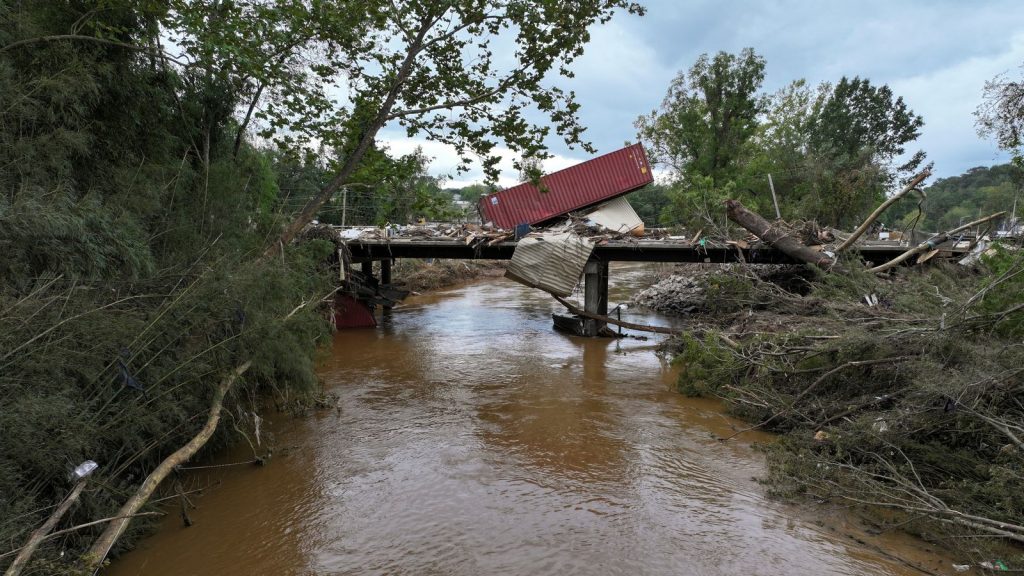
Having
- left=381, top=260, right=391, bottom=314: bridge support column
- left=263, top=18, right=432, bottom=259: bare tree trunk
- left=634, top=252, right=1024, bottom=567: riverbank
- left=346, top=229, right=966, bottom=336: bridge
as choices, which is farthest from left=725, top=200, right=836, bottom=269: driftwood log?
left=381, top=260, right=391, bottom=314: bridge support column

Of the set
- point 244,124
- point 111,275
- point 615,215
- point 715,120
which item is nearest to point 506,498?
point 111,275

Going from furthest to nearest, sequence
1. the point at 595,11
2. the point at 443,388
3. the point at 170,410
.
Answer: the point at 443,388, the point at 595,11, the point at 170,410

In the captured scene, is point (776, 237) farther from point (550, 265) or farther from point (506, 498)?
point (506, 498)

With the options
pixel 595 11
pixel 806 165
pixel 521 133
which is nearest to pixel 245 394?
pixel 521 133

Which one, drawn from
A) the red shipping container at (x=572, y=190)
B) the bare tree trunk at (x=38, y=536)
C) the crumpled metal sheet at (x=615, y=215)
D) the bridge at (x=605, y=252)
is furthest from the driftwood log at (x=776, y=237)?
the bare tree trunk at (x=38, y=536)

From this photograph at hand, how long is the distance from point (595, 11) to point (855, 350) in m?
6.14

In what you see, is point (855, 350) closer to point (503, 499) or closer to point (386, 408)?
point (503, 499)

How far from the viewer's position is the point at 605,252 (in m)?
14.6

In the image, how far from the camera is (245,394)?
6707 mm

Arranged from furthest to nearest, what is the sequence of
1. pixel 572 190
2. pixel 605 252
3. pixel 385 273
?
pixel 385 273 < pixel 572 190 < pixel 605 252

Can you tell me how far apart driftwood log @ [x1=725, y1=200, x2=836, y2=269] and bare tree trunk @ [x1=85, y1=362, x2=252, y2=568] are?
10.9 meters

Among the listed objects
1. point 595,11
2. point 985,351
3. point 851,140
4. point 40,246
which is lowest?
point 985,351

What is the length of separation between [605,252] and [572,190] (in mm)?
4567

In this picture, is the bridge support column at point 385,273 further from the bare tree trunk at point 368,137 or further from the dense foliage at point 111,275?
the dense foliage at point 111,275
